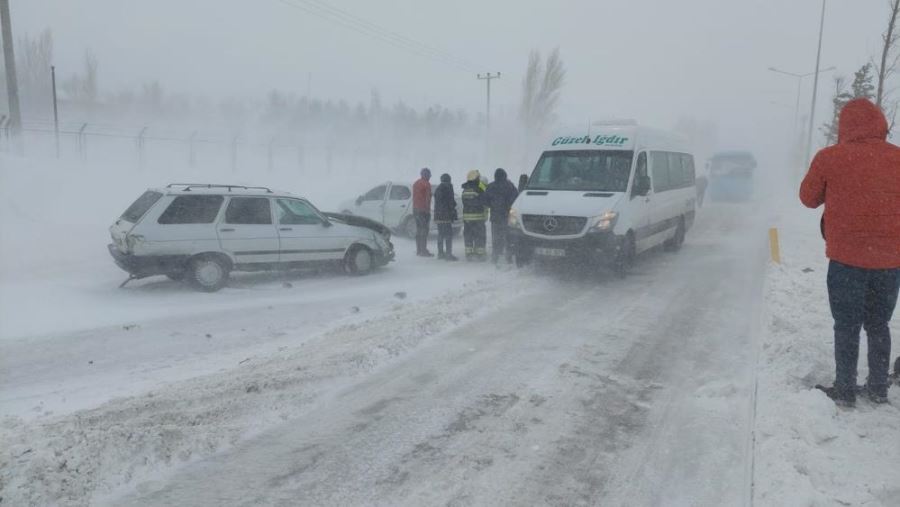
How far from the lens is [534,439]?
4.19 meters

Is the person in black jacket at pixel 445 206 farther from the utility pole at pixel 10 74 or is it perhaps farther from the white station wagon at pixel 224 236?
the utility pole at pixel 10 74

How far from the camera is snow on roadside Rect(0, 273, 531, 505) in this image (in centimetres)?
350

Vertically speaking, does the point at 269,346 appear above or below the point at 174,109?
below

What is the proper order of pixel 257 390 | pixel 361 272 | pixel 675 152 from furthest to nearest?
1. pixel 675 152
2. pixel 361 272
3. pixel 257 390

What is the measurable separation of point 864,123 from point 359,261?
8126 mm

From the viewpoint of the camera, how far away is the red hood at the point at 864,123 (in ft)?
13.9

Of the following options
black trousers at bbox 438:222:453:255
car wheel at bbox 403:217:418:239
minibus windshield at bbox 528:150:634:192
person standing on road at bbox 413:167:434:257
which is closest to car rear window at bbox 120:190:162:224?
person standing on road at bbox 413:167:434:257

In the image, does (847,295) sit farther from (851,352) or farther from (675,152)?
(675,152)

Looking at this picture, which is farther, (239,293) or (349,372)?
(239,293)

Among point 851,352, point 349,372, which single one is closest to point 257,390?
point 349,372

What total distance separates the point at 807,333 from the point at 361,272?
714 cm

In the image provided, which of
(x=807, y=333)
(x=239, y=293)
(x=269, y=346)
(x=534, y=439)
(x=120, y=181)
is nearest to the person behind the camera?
Answer: (x=534, y=439)

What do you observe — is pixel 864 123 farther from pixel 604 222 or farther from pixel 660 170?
pixel 660 170

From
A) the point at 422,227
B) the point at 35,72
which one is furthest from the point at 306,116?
the point at 422,227
